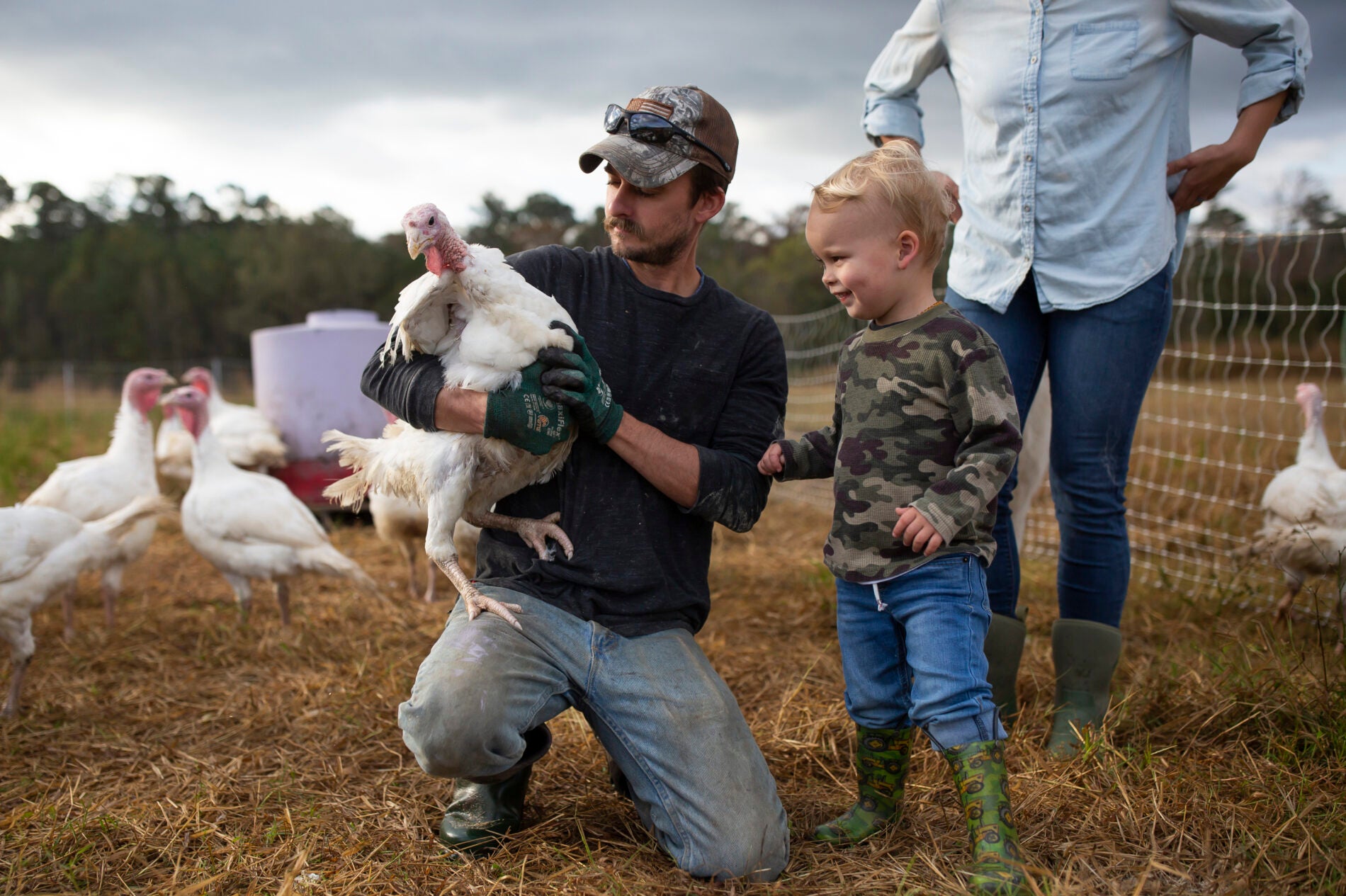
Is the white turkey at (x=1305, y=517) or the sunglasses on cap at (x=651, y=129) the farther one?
the white turkey at (x=1305, y=517)

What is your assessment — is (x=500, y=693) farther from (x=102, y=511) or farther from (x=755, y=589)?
(x=102, y=511)

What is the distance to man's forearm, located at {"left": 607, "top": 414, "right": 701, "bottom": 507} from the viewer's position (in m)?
2.09

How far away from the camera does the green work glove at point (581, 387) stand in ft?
6.61

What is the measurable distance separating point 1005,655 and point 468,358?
5.41 feet

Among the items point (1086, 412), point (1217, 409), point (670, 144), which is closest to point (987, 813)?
point (1086, 412)

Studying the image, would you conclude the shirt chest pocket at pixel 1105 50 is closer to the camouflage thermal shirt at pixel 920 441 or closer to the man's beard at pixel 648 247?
the camouflage thermal shirt at pixel 920 441

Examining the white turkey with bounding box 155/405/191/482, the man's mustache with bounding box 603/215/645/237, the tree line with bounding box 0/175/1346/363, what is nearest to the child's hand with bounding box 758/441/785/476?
the man's mustache with bounding box 603/215/645/237

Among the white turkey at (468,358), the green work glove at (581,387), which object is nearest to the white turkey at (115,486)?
the white turkey at (468,358)

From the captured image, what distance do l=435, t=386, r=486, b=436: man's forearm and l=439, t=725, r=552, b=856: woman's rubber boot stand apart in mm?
727

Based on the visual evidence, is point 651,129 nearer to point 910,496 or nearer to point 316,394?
point 910,496

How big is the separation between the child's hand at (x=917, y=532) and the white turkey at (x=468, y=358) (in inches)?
31.2

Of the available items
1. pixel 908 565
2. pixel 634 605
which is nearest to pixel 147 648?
pixel 634 605

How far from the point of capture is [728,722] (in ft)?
6.72

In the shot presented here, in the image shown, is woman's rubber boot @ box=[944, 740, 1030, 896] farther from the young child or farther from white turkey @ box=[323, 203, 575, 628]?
white turkey @ box=[323, 203, 575, 628]
